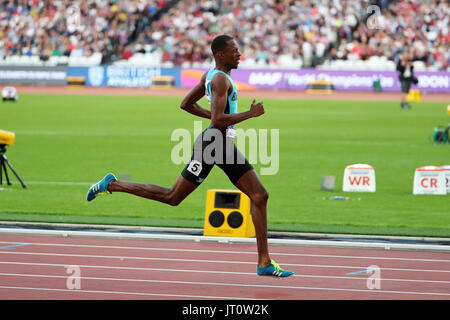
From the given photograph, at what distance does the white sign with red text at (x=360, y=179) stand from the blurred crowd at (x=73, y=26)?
3484 centimetres

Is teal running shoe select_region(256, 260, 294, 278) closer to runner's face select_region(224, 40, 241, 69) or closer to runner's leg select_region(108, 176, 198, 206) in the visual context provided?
runner's leg select_region(108, 176, 198, 206)

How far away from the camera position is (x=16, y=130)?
84.1 feet

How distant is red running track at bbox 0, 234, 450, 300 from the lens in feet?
24.4

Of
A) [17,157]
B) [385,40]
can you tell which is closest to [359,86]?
[385,40]

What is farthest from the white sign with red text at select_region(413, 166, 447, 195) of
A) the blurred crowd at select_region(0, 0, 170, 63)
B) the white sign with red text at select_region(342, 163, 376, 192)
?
the blurred crowd at select_region(0, 0, 170, 63)

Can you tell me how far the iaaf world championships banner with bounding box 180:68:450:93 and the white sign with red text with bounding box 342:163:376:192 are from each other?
26704 mm

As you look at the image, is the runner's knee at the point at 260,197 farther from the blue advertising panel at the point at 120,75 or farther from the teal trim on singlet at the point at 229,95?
the blue advertising panel at the point at 120,75

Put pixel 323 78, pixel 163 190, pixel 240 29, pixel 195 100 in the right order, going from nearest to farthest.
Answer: pixel 163 190, pixel 195 100, pixel 323 78, pixel 240 29

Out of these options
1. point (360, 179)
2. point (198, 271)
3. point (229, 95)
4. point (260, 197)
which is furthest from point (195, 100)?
point (360, 179)

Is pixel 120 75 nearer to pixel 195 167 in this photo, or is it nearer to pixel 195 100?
pixel 195 100

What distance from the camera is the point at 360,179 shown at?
48.7 feet

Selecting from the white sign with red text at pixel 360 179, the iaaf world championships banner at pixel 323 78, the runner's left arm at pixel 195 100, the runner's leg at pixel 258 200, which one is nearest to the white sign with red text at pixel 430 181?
the white sign with red text at pixel 360 179

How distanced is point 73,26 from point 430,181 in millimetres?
38880

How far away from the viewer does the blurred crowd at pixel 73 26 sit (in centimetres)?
4934
